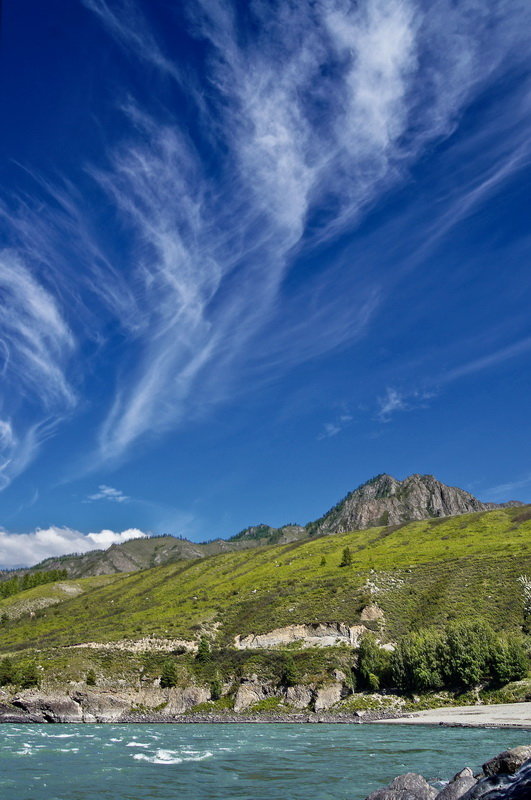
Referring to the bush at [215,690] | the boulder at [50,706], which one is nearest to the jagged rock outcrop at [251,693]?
the bush at [215,690]

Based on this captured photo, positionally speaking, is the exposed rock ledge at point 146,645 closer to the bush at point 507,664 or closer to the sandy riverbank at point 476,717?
the sandy riverbank at point 476,717

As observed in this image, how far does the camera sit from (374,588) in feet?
382

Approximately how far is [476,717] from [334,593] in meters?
65.4

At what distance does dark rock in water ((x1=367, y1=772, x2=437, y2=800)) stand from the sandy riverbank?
31.9 meters

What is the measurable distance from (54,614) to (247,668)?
412 ft

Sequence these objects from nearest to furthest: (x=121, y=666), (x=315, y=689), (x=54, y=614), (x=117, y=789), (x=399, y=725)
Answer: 1. (x=117, y=789)
2. (x=399, y=725)
3. (x=315, y=689)
4. (x=121, y=666)
5. (x=54, y=614)

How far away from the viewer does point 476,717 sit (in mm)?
53250

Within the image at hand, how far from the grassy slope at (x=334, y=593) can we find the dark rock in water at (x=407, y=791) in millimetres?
75060

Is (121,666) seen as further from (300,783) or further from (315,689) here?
(300,783)

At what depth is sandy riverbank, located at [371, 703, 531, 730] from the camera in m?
48.7

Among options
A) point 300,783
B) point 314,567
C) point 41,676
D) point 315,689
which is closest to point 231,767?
point 300,783

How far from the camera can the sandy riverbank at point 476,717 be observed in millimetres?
48688

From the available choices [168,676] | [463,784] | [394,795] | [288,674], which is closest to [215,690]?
[168,676]

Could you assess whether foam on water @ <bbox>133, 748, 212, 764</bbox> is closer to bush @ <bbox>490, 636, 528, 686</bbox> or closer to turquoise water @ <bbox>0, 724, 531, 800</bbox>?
turquoise water @ <bbox>0, 724, 531, 800</bbox>
